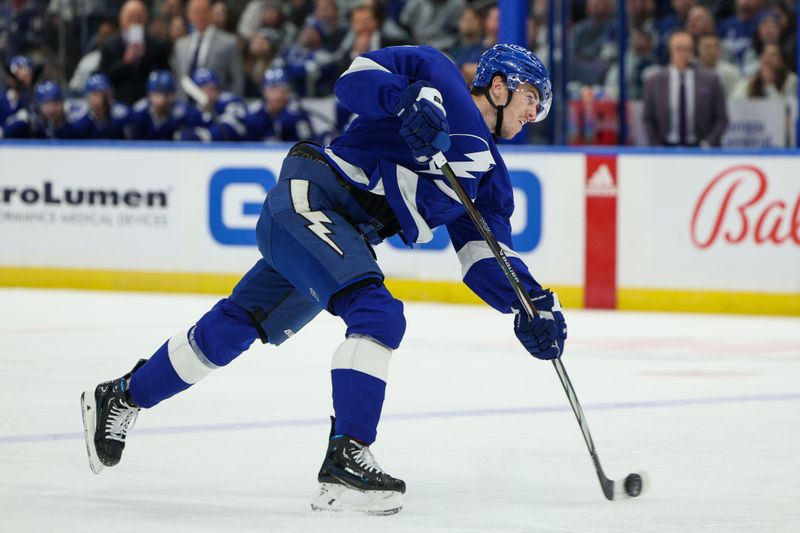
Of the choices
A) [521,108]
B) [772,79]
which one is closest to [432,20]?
[772,79]

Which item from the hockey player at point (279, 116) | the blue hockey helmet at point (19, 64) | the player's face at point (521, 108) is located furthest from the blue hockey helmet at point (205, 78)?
the player's face at point (521, 108)

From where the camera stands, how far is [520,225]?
8.59 meters

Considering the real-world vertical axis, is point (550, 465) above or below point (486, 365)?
above

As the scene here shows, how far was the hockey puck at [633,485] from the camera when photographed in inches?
144

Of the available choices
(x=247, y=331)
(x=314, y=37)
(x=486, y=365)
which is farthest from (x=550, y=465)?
(x=314, y=37)

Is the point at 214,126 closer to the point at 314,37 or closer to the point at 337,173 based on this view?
the point at 314,37

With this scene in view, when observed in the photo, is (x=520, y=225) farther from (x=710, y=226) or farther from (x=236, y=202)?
(x=236, y=202)

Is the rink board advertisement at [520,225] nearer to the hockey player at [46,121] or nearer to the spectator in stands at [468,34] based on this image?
the hockey player at [46,121]

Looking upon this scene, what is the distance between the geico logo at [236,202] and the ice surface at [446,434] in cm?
161

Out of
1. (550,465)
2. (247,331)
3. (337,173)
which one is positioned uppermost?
(337,173)

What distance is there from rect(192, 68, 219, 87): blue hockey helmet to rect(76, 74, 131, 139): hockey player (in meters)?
0.54

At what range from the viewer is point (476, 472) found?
403cm

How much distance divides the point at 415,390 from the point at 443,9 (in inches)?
221

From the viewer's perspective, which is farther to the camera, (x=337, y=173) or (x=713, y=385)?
(x=713, y=385)
